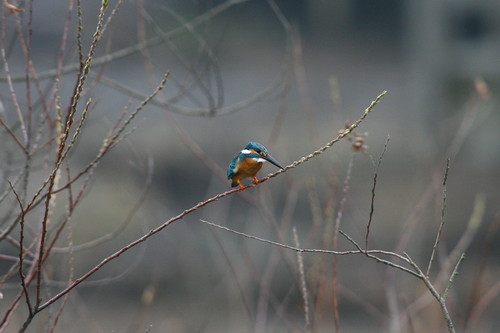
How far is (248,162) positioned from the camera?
2555 millimetres

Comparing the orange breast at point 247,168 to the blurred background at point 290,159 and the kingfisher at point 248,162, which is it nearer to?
the kingfisher at point 248,162

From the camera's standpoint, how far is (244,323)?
6.84m

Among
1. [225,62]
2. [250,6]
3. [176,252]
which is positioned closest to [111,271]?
[176,252]

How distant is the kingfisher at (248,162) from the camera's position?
246 centimetres

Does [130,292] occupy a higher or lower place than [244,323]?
higher

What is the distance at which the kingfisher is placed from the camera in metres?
2.46

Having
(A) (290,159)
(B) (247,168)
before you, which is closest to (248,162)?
(B) (247,168)

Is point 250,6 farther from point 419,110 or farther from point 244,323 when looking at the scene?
point 244,323

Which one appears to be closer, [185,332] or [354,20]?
[185,332]

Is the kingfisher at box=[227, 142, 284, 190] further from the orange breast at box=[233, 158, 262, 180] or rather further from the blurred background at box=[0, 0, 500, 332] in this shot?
the blurred background at box=[0, 0, 500, 332]

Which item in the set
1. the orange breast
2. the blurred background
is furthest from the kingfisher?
the blurred background

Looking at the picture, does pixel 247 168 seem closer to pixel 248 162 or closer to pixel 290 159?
pixel 248 162

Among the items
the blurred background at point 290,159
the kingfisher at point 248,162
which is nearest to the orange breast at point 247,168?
the kingfisher at point 248,162

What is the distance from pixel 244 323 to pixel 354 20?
3.39 metres
